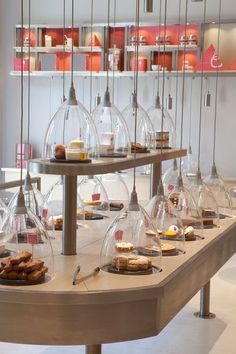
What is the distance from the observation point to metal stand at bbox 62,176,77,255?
2.95 meters

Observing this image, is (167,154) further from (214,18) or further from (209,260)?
(214,18)

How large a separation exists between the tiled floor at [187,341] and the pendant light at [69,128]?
1.71 meters

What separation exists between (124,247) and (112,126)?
31.4 inches

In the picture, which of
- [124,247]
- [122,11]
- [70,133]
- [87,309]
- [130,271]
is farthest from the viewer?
[122,11]

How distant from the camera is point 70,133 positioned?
119 inches

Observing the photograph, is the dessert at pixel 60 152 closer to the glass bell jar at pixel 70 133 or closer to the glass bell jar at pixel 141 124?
the glass bell jar at pixel 70 133

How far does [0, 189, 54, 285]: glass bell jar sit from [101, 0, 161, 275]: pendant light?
0.92 ft

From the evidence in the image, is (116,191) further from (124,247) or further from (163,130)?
(124,247)

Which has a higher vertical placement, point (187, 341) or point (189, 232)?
point (189, 232)

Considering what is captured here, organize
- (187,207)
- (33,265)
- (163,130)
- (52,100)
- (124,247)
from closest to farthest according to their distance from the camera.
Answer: (33,265) < (124,247) < (187,207) < (163,130) < (52,100)

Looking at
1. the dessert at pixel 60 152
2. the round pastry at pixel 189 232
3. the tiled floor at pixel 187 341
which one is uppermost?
the dessert at pixel 60 152

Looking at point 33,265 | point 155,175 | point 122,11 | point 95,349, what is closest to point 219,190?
point 155,175

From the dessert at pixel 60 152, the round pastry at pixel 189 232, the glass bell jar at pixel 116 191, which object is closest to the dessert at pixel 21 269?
the dessert at pixel 60 152

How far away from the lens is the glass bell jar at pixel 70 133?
290 centimetres
